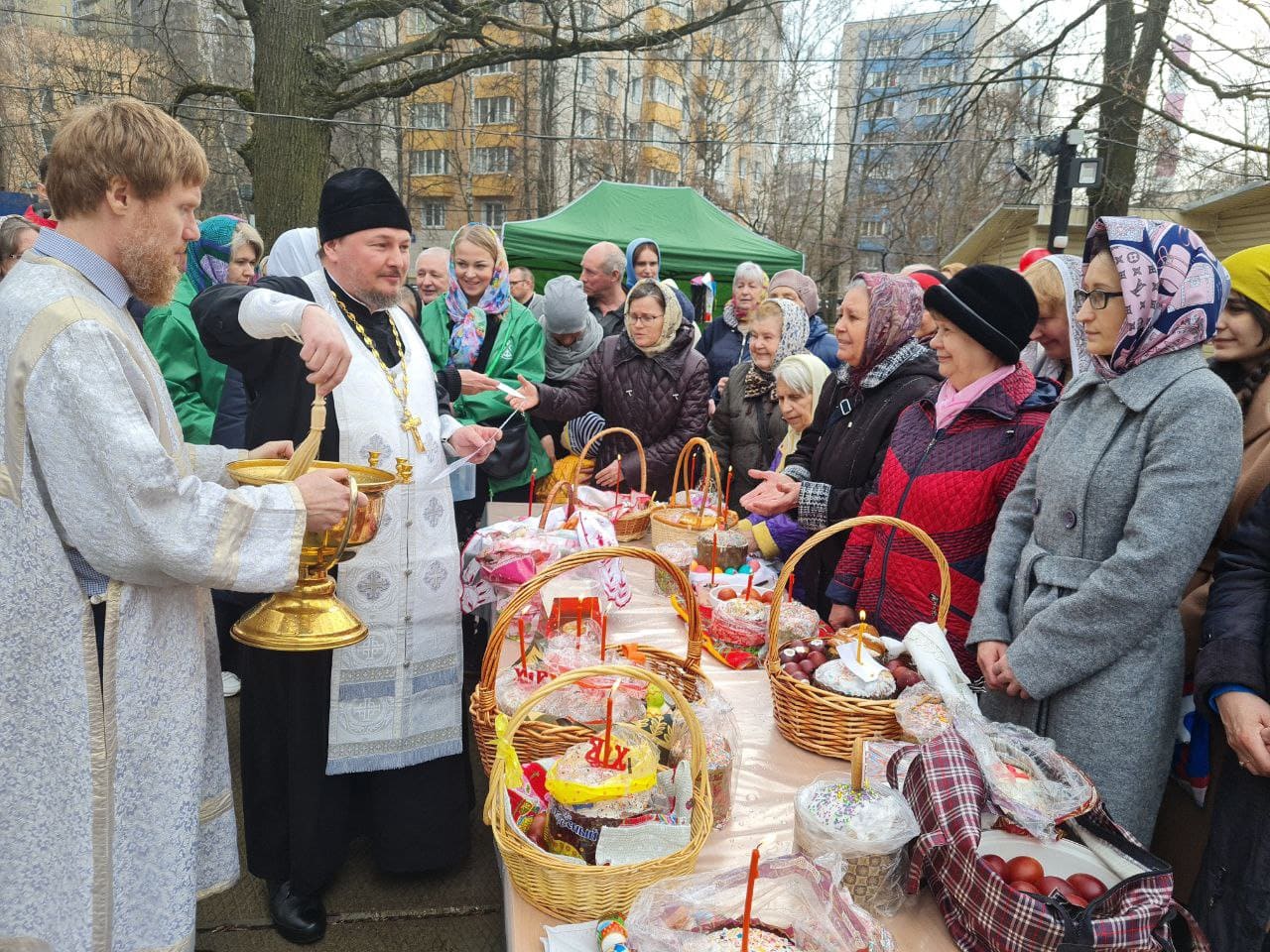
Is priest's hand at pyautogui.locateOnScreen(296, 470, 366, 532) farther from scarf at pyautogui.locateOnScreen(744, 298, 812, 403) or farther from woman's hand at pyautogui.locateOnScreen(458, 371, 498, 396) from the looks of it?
scarf at pyautogui.locateOnScreen(744, 298, 812, 403)

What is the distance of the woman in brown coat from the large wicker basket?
4.25 feet

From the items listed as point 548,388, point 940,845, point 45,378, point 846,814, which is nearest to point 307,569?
point 45,378

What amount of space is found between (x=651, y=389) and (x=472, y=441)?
1718mm

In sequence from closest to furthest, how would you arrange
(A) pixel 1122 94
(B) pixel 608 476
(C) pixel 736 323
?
(B) pixel 608 476, (C) pixel 736 323, (A) pixel 1122 94

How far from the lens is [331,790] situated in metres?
2.47

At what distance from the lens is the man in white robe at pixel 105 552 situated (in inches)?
60.4

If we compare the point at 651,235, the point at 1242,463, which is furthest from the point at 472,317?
the point at 651,235

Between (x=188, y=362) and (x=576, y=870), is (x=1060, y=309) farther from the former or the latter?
(x=188, y=362)

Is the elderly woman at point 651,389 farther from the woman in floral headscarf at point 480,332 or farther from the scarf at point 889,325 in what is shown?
the scarf at point 889,325

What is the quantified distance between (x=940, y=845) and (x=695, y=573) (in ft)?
5.16

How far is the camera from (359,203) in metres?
2.34

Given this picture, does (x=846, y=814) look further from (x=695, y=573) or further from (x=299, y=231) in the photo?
(x=299, y=231)

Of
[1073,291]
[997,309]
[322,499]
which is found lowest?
[322,499]

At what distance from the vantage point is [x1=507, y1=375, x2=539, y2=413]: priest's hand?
11.5 ft
